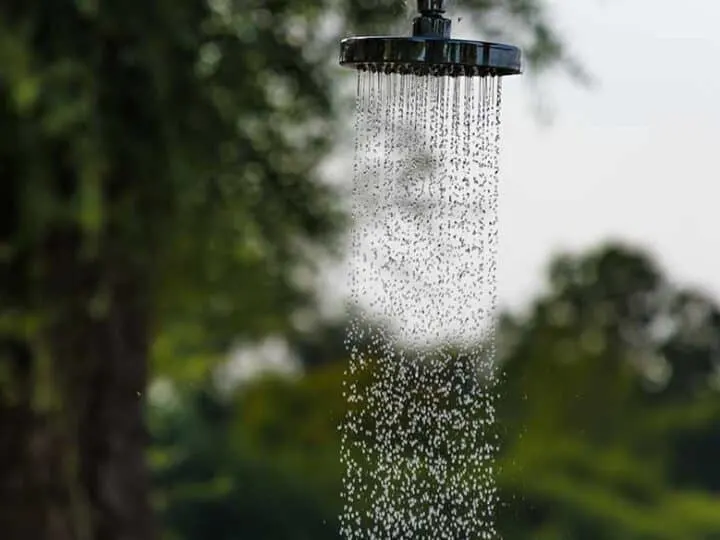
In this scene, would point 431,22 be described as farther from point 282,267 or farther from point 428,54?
point 282,267

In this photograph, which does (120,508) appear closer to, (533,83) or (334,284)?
(334,284)

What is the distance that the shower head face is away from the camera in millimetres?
1300

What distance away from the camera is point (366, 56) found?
1.32 m

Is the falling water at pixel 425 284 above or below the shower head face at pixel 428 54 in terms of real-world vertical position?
below

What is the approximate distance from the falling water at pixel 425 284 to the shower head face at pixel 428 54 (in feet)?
0.46

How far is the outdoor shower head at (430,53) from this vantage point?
1.30 meters

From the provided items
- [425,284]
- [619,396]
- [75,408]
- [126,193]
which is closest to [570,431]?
[619,396]

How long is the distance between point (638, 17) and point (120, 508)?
6.28 feet

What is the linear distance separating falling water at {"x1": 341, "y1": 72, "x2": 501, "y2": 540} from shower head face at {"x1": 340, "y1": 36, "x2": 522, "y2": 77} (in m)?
0.14

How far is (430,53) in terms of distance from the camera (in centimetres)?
130

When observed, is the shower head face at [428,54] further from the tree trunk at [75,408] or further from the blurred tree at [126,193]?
the tree trunk at [75,408]

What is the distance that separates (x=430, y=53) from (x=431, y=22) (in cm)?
6

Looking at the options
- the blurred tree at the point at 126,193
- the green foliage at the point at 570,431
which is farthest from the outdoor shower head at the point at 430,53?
the green foliage at the point at 570,431

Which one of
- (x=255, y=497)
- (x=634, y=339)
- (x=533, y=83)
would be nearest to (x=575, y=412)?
(x=634, y=339)
